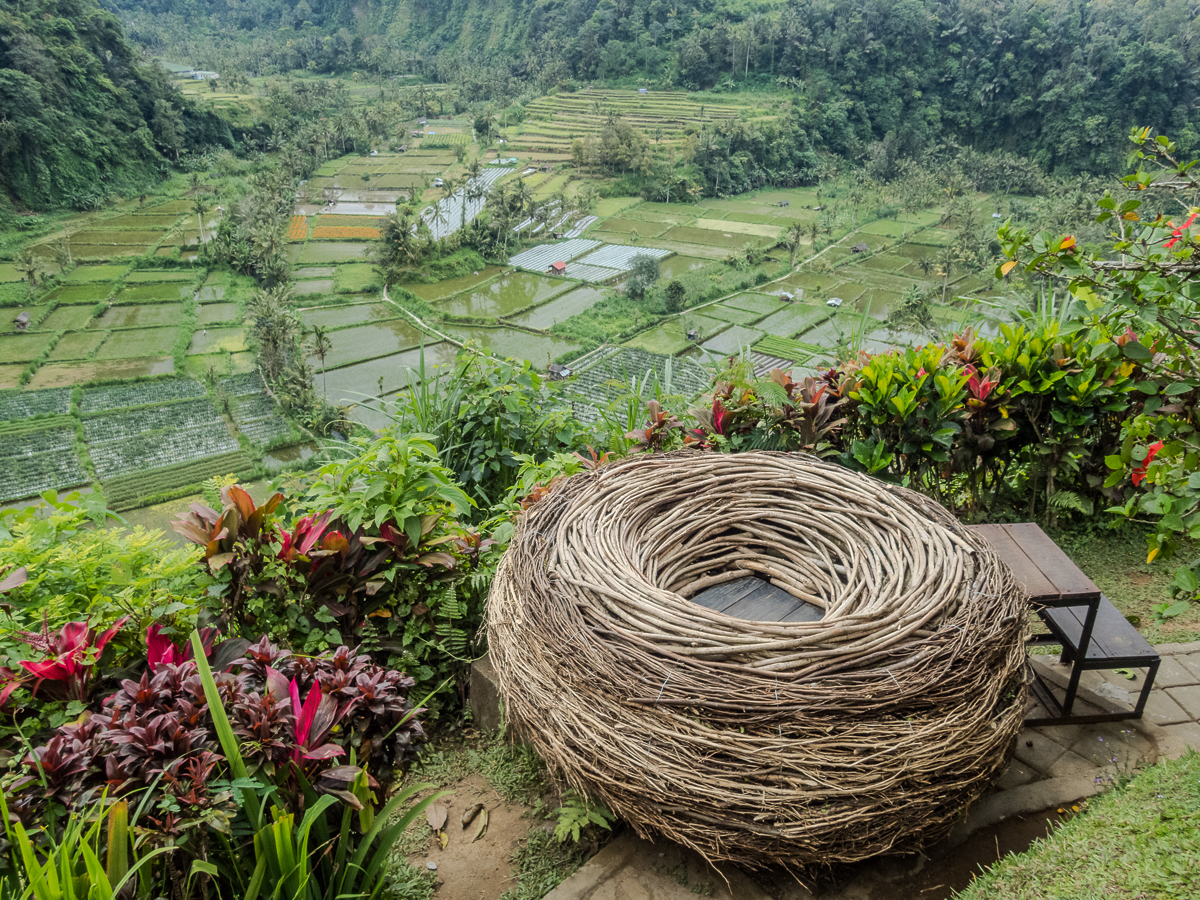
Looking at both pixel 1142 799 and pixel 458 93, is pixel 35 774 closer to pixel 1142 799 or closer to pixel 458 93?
pixel 1142 799

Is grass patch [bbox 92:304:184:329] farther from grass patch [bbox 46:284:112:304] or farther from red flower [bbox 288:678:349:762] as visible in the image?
red flower [bbox 288:678:349:762]

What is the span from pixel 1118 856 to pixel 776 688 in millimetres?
912

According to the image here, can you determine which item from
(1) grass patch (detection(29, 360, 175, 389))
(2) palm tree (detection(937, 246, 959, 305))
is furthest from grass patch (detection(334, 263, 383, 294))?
(2) palm tree (detection(937, 246, 959, 305))

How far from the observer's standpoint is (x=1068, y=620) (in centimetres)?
245

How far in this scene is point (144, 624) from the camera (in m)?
2.07

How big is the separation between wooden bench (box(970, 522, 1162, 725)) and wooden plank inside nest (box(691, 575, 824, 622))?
0.60 metres

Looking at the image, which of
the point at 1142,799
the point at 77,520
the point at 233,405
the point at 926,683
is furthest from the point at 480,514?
the point at 233,405

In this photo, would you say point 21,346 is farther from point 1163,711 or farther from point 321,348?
point 1163,711

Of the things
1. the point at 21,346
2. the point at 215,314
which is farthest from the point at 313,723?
the point at 215,314

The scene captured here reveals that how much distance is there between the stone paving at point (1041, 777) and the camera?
68.8 inches

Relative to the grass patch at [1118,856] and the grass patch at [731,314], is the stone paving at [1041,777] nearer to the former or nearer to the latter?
the grass patch at [1118,856]

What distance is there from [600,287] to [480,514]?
29323 millimetres

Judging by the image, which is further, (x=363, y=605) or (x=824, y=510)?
(x=363, y=605)

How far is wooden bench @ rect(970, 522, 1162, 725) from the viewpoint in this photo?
7.06 ft
